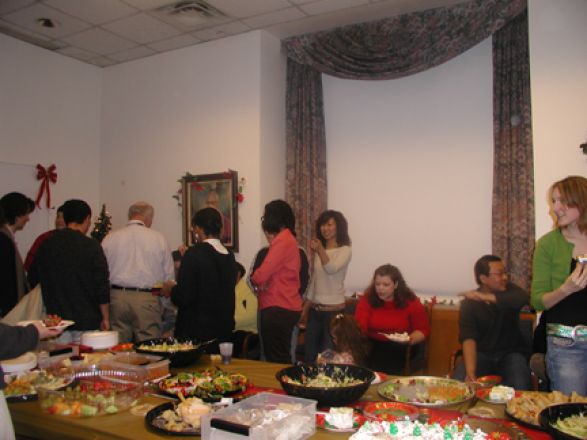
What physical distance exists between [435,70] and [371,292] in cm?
210

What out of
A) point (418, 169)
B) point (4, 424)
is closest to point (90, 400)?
point (4, 424)

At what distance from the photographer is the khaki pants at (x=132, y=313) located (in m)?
3.68

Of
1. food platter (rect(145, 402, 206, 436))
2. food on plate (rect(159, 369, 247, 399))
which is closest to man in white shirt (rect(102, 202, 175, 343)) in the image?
food on plate (rect(159, 369, 247, 399))

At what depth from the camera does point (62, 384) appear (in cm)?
213

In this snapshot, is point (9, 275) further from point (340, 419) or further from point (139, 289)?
point (340, 419)

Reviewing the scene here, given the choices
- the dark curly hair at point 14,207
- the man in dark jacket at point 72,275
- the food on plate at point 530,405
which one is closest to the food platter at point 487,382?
the food on plate at point 530,405

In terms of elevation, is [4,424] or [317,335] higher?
[4,424]

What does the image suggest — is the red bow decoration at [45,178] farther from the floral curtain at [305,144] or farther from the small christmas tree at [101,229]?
the floral curtain at [305,144]

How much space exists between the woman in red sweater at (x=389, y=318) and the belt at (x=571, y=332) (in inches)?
46.1

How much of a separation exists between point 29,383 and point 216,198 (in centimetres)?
293

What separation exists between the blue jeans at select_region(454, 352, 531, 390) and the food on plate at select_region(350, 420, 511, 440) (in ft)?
5.54

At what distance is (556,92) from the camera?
3568 mm

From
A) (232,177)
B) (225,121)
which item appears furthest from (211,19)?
(232,177)

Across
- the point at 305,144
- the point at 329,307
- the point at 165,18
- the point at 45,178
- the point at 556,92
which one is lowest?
the point at 329,307
